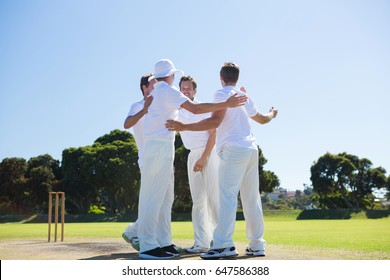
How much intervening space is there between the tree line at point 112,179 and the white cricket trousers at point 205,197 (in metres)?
45.3

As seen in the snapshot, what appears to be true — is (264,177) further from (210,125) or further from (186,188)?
(210,125)

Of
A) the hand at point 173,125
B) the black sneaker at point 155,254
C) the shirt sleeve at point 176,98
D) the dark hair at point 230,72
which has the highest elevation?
the dark hair at point 230,72

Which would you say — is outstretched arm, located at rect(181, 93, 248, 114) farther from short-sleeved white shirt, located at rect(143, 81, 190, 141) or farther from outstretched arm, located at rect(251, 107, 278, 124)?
outstretched arm, located at rect(251, 107, 278, 124)

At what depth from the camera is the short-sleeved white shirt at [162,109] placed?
6934mm

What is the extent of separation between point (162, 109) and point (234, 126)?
124cm

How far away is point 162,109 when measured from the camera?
23.1ft

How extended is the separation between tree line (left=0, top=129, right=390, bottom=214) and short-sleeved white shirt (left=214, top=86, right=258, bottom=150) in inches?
1825

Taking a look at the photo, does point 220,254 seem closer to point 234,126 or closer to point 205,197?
point 205,197

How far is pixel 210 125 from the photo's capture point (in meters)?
7.09

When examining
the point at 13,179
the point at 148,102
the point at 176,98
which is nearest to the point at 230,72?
the point at 176,98

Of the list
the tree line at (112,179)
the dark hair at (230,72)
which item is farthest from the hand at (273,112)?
the tree line at (112,179)

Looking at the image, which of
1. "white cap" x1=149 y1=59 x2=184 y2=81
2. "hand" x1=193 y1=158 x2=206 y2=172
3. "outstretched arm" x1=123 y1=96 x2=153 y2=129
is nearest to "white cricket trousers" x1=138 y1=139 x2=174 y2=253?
"outstretched arm" x1=123 y1=96 x2=153 y2=129

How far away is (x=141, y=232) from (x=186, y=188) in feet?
157

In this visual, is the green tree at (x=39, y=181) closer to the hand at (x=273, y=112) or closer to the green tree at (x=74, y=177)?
the green tree at (x=74, y=177)
